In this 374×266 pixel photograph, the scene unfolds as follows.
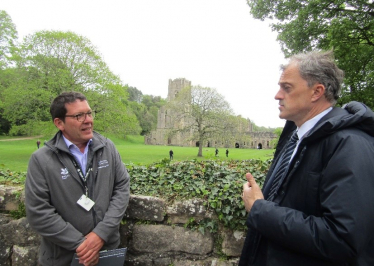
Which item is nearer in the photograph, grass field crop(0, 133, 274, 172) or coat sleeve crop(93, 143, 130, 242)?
coat sleeve crop(93, 143, 130, 242)

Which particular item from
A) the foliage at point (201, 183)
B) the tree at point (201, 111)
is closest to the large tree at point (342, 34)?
the foliage at point (201, 183)

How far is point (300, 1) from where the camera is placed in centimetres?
1633

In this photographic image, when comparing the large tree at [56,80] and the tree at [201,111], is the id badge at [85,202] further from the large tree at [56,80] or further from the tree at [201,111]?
the tree at [201,111]

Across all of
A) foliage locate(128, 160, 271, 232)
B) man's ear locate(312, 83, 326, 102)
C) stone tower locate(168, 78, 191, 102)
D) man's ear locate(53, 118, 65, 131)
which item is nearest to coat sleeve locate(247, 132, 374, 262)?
man's ear locate(312, 83, 326, 102)

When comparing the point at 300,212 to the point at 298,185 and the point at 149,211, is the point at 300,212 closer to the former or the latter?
the point at 298,185

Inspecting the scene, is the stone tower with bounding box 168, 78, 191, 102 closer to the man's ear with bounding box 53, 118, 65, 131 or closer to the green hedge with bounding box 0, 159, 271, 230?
the green hedge with bounding box 0, 159, 271, 230

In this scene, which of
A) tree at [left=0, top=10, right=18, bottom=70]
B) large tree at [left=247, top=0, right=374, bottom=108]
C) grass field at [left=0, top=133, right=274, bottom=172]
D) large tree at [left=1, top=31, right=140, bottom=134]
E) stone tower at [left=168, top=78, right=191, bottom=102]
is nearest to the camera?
grass field at [left=0, top=133, right=274, bottom=172]

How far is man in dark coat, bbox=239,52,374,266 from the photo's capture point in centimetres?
149

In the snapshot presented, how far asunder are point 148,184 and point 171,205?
67cm

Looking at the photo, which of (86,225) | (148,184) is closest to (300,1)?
(148,184)

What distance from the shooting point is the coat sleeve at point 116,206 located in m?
2.50

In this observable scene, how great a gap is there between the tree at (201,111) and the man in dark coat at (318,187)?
3657cm

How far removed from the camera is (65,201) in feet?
A: 8.10

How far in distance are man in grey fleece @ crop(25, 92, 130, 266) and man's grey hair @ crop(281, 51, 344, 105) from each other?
2.04 metres
